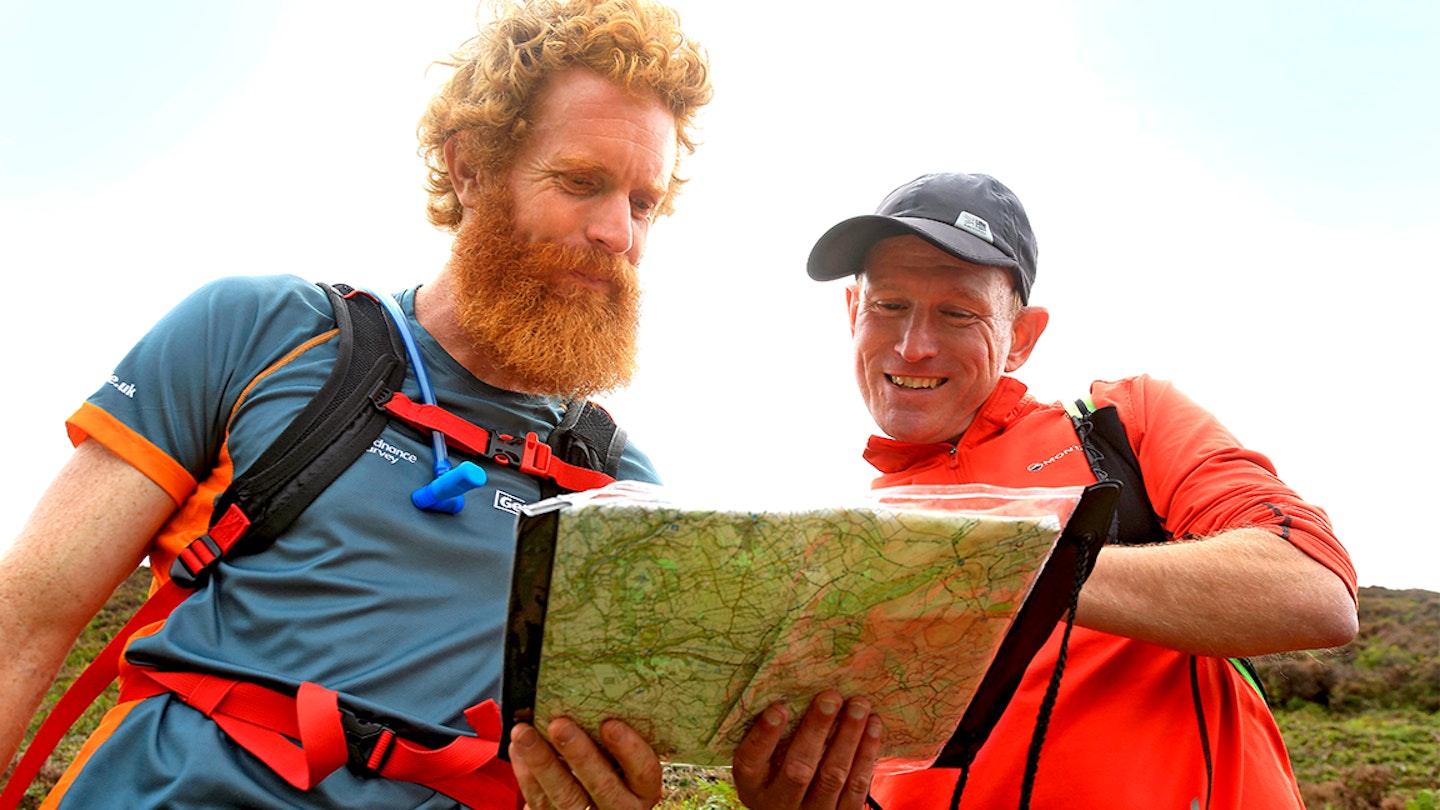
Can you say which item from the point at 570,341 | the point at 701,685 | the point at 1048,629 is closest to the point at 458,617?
the point at 570,341

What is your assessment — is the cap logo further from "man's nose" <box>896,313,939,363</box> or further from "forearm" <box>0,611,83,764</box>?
"forearm" <box>0,611,83,764</box>

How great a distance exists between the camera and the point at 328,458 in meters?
2.73

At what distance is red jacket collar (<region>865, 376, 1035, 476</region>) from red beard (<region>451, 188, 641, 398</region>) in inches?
39.1

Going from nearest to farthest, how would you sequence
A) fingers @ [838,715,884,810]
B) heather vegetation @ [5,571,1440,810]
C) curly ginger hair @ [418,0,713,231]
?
1. fingers @ [838,715,884,810]
2. curly ginger hair @ [418,0,713,231]
3. heather vegetation @ [5,571,1440,810]

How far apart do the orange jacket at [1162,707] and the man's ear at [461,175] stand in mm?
2276

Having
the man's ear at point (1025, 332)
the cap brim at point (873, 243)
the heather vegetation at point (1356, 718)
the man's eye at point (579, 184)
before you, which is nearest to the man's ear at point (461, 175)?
the man's eye at point (579, 184)

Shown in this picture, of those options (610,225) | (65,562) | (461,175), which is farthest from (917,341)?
(65,562)

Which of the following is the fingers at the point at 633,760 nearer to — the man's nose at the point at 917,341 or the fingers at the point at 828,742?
the fingers at the point at 828,742

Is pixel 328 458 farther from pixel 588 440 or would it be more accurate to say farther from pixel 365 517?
pixel 588 440

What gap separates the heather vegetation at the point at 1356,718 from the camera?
26.4ft

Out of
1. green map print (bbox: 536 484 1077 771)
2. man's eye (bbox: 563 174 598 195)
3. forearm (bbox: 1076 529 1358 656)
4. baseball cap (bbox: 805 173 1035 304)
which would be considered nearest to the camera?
green map print (bbox: 536 484 1077 771)

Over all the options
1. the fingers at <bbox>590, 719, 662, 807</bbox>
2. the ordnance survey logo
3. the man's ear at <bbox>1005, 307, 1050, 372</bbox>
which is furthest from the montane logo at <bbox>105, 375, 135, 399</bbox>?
the man's ear at <bbox>1005, 307, 1050, 372</bbox>

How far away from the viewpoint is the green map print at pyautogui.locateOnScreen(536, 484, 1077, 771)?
149cm

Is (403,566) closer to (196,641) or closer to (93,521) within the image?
(196,641)
